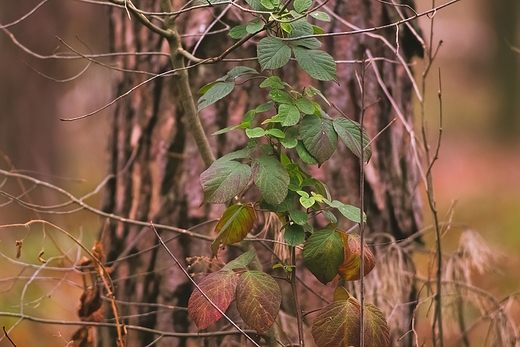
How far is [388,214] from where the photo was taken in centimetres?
201

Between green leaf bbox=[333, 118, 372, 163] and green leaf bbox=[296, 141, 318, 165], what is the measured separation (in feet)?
0.25

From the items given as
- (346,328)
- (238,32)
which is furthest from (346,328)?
(238,32)

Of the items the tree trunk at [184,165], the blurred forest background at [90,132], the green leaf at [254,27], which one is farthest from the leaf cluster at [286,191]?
the blurred forest background at [90,132]

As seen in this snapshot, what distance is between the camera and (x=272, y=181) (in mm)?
1086

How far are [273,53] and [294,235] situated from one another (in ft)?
1.26

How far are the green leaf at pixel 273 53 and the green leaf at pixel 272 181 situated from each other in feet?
0.66

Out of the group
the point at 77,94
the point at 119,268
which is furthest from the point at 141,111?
the point at 77,94

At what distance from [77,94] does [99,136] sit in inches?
57.7

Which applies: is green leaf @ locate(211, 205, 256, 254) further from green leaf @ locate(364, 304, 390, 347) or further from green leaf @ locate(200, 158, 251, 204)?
green leaf @ locate(364, 304, 390, 347)

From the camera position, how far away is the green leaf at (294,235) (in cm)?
115

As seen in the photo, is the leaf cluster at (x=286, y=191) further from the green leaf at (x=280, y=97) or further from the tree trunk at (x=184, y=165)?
the tree trunk at (x=184, y=165)

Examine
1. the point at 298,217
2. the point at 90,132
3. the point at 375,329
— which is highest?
Result: the point at 90,132

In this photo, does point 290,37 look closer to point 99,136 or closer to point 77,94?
point 77,94

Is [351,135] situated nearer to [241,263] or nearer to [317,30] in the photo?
[317,30]
